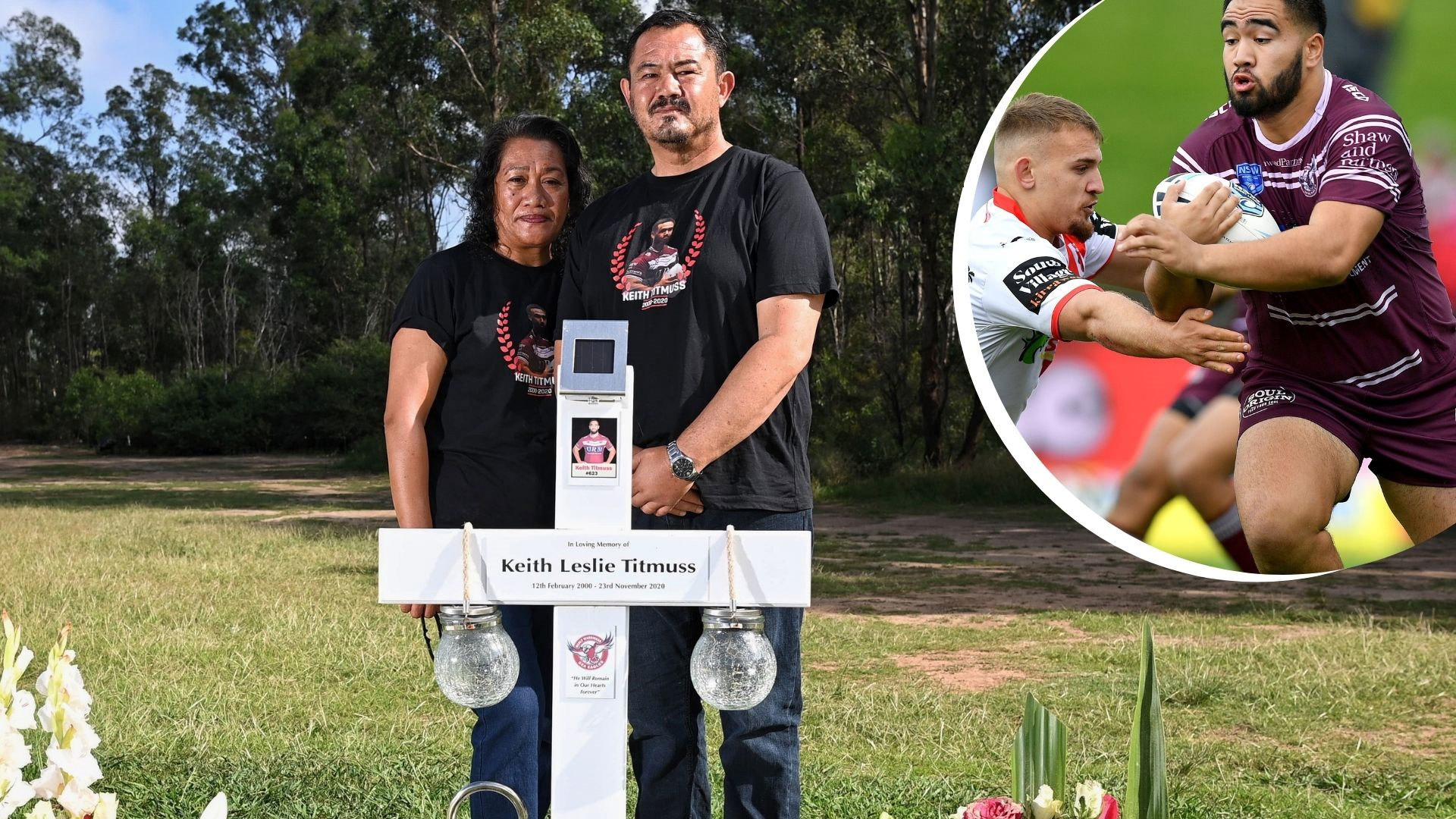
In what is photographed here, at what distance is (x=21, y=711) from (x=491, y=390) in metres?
1.38

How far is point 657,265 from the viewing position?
241 cm

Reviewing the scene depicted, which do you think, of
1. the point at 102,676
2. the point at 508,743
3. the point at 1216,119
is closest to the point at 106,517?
the point at 102,676

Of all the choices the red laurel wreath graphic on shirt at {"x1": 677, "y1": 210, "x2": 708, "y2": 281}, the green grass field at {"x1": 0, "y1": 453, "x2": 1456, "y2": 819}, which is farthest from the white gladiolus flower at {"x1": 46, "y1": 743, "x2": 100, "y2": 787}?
the green grass field at {"x1": 0, "y1": 453, "x2": 1456, "y2": 819}

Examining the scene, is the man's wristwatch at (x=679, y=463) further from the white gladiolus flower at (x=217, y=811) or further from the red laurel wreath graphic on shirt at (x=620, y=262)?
the white gladiolus flower at (x=217, y=811)

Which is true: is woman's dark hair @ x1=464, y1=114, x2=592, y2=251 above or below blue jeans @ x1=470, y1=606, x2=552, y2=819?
above

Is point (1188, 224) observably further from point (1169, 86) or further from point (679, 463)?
point (679, 463)

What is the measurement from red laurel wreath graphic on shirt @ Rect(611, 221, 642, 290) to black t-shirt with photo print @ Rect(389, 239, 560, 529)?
0.29 meters

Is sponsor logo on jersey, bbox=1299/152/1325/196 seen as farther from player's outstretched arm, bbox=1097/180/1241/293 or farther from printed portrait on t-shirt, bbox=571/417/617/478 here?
printed portrait on t-shirt, bbox=571/417/617/478

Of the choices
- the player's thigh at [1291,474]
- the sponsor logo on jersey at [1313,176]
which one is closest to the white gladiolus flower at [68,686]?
the player's thigh at [1291,474]

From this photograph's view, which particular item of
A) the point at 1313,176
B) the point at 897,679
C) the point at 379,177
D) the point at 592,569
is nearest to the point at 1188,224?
the point at 1313,176

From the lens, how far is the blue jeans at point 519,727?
2568mm

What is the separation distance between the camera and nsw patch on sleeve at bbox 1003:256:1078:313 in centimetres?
227

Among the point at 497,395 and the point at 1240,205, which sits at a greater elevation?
the point at 1240,205

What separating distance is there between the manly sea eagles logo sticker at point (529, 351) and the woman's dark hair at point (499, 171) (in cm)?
19
